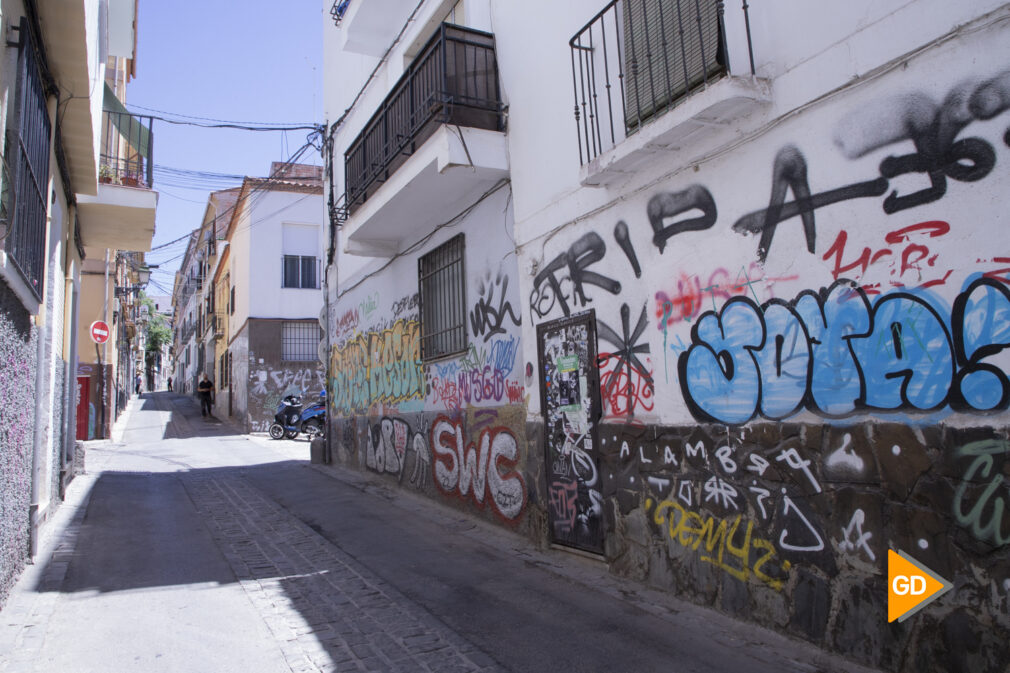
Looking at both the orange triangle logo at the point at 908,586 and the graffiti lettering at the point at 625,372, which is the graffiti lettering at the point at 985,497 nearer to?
the orange triangle logo at the point at 908,586

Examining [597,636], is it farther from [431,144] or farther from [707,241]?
[431,144]

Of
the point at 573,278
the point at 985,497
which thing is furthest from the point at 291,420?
the point at 985,497

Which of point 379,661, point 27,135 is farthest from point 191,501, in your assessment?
point 379,661

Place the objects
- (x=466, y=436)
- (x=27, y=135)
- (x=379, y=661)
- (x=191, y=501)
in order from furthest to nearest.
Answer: (x=191, y=501) < (x=466, y=436) < (x=27, y=135) < (x=379, y=661)

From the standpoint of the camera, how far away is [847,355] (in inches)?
144

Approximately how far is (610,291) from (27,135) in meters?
4.57

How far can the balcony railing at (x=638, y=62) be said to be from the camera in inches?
183

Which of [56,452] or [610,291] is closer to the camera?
[610,291]

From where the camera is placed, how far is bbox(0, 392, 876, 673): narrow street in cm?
389

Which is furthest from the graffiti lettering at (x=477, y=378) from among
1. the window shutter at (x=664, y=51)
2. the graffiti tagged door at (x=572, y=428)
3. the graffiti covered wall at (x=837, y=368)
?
the window shutter at (x=664, y=51)

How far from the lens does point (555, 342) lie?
6.31 meters

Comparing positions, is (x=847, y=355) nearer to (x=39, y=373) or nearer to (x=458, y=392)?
(x=458, y=392)

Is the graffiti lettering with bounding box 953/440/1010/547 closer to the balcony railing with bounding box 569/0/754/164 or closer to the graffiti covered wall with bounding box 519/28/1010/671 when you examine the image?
the graffiti covered wall with bounding box 519/28/1010/671

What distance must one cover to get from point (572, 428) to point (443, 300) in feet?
10.9
